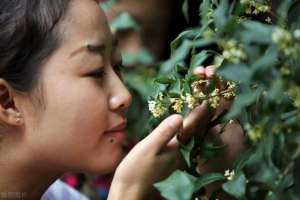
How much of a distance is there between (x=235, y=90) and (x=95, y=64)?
32 cm

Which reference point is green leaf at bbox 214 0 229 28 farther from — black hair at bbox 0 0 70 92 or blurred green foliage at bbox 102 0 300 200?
black hair at bbox 0 0 70 92

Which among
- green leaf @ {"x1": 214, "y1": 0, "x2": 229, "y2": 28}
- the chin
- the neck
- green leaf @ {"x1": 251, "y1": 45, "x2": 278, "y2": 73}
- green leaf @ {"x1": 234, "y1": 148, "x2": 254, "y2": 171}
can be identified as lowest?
the neck

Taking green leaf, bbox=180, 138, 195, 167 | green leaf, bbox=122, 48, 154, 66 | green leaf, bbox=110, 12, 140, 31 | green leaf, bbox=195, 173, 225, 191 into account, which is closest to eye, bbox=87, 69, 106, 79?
green leaf, bbox=180, 138, 195, 167

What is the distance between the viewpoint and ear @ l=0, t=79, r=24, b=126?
1.45 meters

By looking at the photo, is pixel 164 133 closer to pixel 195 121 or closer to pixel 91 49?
pixel 195 121

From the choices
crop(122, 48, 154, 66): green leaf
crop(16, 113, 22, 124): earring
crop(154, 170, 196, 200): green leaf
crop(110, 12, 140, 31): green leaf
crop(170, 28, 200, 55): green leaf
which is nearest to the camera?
crop(154, 170, 196, 200): green leaf

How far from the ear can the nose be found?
0.66 feet

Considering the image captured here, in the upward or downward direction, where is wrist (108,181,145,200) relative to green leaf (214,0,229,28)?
downward

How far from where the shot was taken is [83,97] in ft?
4.66

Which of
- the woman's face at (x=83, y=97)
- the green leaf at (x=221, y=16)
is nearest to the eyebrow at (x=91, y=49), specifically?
the woman's face at (x=83, y=97)

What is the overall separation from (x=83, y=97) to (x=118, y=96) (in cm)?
7

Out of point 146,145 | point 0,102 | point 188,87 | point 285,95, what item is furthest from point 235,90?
point 0,102

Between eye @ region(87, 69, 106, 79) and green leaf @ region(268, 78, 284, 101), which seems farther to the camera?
eye @ region(87, 69, 106, 79)

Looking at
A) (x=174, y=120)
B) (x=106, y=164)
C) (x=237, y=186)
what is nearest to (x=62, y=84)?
(x=106, y=164)
